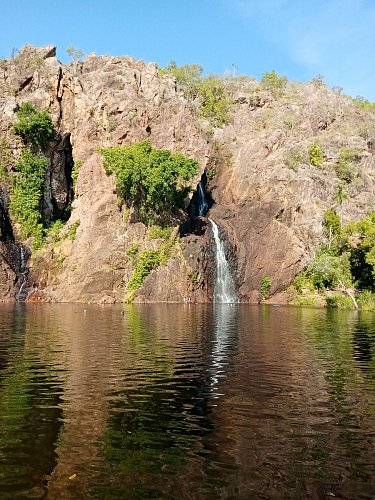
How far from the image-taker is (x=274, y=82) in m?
153

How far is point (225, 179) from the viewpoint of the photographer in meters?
115

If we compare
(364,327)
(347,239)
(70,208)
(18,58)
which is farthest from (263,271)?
(18,58)

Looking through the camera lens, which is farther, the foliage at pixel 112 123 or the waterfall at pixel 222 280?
the foliage at pixel 112 123

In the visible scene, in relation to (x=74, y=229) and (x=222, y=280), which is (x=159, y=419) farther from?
(x=74, y=229)

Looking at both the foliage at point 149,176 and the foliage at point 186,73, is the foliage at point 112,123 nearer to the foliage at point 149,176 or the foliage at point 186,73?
the foliage at point 149,176

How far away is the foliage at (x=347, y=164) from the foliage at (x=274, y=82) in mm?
35016

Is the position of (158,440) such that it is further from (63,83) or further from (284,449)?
(63,83)

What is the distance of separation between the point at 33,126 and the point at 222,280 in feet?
151

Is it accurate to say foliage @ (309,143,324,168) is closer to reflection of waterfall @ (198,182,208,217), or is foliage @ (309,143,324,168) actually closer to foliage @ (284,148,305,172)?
foliage @ (284,148,305,172)

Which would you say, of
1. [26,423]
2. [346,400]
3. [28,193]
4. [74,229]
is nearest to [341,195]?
[74,229]

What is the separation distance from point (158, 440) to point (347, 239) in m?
90.8

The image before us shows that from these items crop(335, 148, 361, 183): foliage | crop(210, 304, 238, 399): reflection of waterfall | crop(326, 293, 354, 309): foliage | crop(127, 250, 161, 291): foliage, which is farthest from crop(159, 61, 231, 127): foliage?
crop(210, 304, 238, 399): reflection of waterfall

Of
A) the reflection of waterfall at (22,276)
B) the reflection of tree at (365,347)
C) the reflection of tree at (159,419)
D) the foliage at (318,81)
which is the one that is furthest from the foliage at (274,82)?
the reflection of tree at (159,419)

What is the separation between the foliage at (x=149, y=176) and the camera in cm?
9150
